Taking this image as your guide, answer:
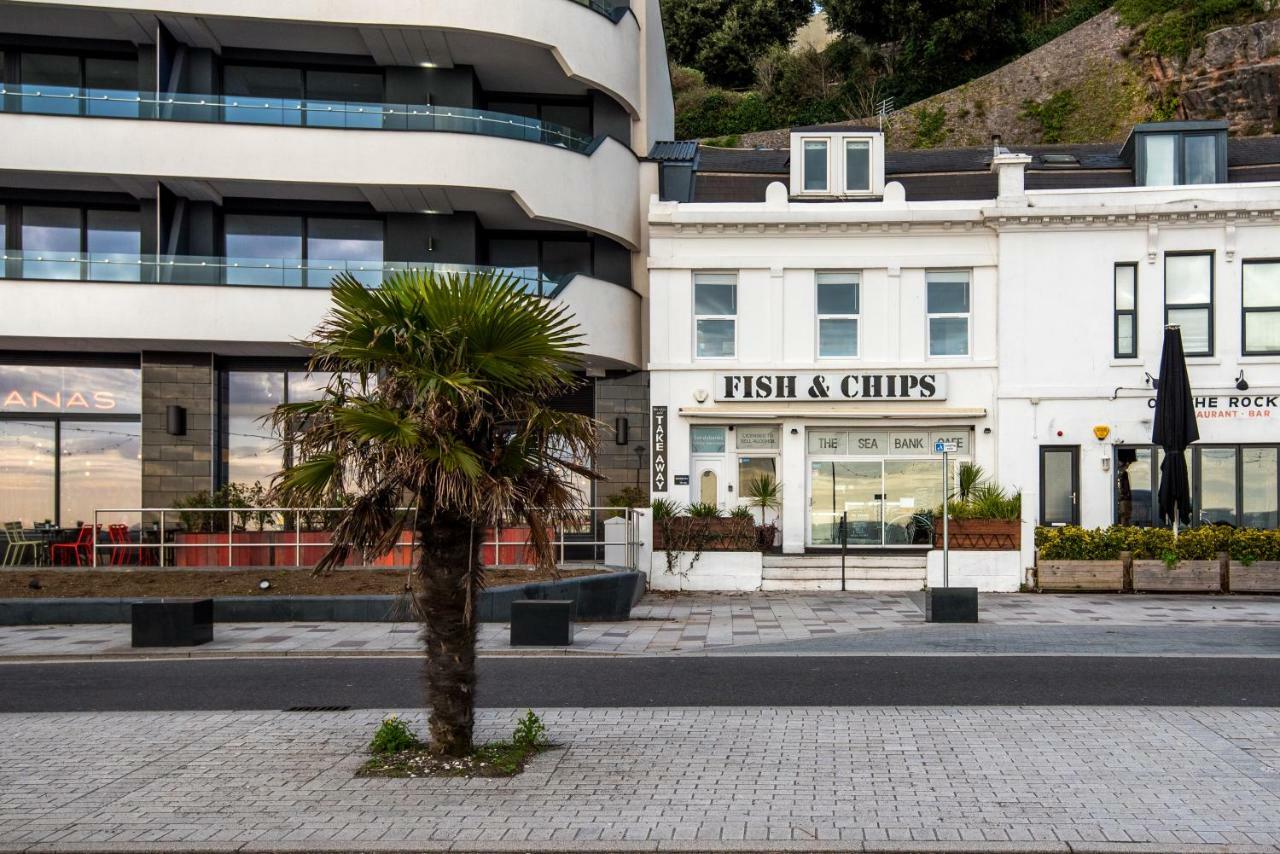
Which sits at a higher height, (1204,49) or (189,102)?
(1204,49)

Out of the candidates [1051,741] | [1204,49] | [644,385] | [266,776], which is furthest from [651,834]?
[1204,49]

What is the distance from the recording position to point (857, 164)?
25141mm

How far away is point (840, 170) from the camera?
25016 millimetres

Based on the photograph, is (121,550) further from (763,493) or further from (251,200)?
(763,493)

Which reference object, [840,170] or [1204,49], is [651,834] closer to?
[840,170]

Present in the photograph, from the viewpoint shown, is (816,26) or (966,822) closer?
(966,822)

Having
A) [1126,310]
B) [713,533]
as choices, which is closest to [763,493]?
[713,533]

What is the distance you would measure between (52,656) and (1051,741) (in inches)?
496

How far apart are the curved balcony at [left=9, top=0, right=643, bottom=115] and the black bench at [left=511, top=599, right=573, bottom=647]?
13764 mm

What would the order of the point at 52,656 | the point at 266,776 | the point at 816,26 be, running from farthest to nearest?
the point at 816,26
the point at 52,656
the point at 266,776

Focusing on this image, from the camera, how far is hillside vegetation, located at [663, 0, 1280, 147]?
4481 cm

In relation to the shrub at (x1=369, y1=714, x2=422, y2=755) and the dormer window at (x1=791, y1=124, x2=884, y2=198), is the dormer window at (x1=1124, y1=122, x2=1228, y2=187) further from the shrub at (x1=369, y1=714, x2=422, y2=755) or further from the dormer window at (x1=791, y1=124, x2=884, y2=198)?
the shrub at (x1=369, y1=714, x2=422, y2=755)

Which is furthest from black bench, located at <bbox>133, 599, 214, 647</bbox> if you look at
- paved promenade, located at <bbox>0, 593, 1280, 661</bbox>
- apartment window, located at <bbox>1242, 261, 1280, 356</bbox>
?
apartment window, located at <bbox>1242, 261, 1280, 356</bbox>

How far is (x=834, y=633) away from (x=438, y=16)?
15257mm
